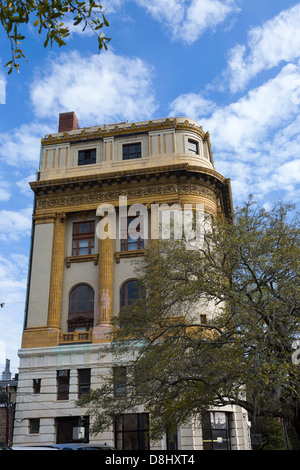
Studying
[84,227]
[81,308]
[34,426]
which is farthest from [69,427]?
[84,227]

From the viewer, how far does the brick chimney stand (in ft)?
161

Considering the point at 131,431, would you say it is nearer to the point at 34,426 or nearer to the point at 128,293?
the point at 34,426

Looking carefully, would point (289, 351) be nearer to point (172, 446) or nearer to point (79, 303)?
point (172, 446)

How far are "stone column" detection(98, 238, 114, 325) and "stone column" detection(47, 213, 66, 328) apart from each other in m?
3.55

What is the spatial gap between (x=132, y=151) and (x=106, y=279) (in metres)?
12.8

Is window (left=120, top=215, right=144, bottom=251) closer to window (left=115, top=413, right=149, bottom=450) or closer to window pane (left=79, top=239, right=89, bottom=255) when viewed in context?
window pane (left=79, top=239, right=89, bottom=255)

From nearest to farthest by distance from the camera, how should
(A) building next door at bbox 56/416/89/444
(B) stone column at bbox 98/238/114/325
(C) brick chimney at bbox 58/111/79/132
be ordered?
(A) building next door at bbox 56/416/89/444 < (B) stone column at bbox 98/238/114/325 < (C) brick chimney at bbox 58/111/79/132

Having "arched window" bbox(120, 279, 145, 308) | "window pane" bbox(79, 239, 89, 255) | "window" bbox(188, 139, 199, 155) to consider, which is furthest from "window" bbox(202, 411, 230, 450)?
"window" bbox(188, 139, 199, 155)

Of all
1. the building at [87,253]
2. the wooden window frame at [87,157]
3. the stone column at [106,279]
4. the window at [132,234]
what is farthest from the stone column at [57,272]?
the wooden window frame at [87,157]

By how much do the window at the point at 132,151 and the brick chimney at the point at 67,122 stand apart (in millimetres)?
8219

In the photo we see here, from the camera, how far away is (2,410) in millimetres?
42000
